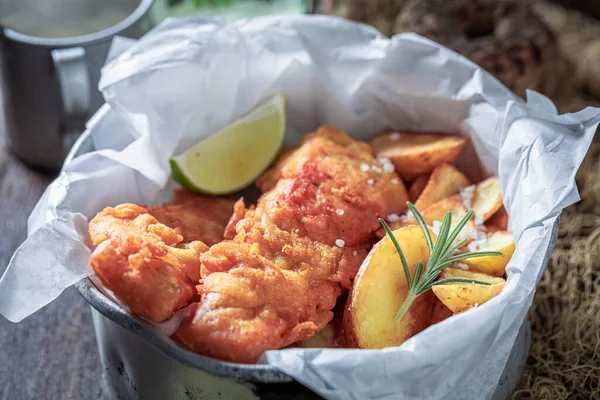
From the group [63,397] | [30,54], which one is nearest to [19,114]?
[30,54]

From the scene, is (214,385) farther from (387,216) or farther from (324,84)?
(324,84)

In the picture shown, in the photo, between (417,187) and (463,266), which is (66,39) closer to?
(417,187)

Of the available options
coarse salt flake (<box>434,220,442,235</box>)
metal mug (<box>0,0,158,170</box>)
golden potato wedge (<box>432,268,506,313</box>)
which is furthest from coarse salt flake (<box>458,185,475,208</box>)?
metal mug (<box>0,0,158,170</box>)

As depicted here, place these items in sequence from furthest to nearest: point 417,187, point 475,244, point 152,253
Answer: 1. point 417,187
2. point 475,244
3. point 152,253

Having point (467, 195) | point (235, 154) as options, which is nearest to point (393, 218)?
point (467, 195)

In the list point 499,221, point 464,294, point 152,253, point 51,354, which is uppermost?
point 152,253

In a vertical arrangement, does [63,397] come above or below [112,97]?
below

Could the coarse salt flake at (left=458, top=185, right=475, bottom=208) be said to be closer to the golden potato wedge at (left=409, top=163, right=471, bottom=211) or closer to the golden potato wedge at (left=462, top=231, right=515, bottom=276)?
the golden potato wedge at (left=409, top=163, right=471, bottom=211)

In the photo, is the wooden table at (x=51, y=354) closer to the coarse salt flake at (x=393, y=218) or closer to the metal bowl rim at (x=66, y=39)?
the metal bowl rim at (x=66, y=39)
